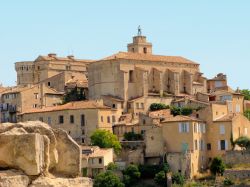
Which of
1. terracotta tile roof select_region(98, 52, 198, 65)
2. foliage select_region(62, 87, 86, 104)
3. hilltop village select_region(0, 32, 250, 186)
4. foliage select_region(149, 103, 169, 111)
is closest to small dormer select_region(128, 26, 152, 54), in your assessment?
hilltop village select_region(0, 32, 250, 186)

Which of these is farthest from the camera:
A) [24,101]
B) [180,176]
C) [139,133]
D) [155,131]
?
[24,101]

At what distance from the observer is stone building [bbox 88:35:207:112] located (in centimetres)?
7375

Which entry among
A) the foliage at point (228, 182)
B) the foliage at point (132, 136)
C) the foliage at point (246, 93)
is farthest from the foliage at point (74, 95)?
the foliage at point (228, 182)

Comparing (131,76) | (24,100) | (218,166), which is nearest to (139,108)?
(131,76)

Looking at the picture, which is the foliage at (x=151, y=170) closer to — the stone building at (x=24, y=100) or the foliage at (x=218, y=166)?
the foliage at (x=218, y=166)

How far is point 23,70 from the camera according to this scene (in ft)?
305

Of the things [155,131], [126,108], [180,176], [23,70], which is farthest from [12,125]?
[23,70]

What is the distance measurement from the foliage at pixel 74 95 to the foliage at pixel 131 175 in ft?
65.5

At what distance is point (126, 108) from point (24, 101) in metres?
11.0

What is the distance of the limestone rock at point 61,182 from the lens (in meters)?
7.37

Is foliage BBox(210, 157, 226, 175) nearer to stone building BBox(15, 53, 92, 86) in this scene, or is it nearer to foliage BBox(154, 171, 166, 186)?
foliage BBox(154, 171, 166, 186)

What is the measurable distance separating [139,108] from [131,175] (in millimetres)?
14271

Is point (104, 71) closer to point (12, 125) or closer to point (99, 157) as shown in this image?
point (99, 157)

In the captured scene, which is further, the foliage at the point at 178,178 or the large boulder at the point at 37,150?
the foliage at the point at 178,178
